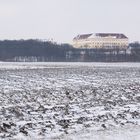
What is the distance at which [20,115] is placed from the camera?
53.2ft

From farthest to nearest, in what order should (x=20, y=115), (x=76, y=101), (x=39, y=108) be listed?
1. (x=76, y=101)
2. (x=39, y=108)
3. (x=20, y=115)

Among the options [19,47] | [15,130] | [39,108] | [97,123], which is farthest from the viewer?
[19,47]

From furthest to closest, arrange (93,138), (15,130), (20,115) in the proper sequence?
(20,115), (15,130), (93,138)

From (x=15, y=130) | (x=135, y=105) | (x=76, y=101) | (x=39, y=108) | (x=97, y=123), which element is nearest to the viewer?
(x=15, y=130)

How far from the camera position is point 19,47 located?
19825 cm

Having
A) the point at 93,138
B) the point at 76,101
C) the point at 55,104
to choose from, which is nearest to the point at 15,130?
the point at 93,138

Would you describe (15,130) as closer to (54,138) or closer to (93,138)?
(54,138)

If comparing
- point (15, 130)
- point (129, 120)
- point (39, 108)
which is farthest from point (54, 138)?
point (39, 108)

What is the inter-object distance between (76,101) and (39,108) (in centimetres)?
382

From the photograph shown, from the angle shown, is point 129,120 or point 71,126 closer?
point 71,126

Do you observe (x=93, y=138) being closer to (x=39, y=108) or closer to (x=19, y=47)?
(x=39, y=108)

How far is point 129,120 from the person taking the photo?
1500 centimetres

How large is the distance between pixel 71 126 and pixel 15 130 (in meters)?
1.80

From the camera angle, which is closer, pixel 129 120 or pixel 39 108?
pixel 129 120
